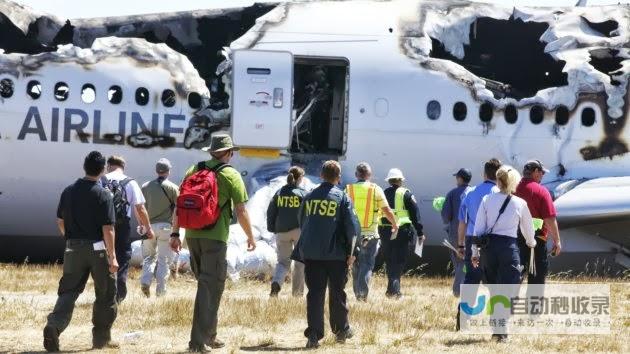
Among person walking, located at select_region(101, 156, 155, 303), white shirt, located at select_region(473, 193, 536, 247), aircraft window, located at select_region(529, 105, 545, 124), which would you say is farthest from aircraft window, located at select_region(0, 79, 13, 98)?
white shirt, located at select_region(473, 193, 536, 247)

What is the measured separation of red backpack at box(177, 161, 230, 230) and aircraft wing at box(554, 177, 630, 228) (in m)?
11.1

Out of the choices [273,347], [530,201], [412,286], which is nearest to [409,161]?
[412,286]

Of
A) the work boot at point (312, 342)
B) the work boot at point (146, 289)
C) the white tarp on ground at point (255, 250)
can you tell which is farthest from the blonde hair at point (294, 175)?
the work boot at point (312, 342)

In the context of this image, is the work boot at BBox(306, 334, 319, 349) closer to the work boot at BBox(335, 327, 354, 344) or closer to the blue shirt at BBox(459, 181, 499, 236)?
the work boot at BBox(335, 327, 354, 344)

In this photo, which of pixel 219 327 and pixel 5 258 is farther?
pixel 5 258

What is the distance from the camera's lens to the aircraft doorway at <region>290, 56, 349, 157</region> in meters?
23.2

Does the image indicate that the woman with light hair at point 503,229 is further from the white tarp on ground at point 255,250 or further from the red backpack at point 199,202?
the white tarp on ground at point 255,250

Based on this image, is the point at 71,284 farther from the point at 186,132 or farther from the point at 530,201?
the point at 186,132

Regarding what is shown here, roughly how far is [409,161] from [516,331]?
842 cm

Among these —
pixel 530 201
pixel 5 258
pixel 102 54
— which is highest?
pixel 102 54

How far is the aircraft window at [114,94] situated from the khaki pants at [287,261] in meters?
5.62

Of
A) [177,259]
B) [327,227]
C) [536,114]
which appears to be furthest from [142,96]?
[327,227]

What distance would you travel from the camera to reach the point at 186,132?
22.0 metres

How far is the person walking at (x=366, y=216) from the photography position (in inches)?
652
